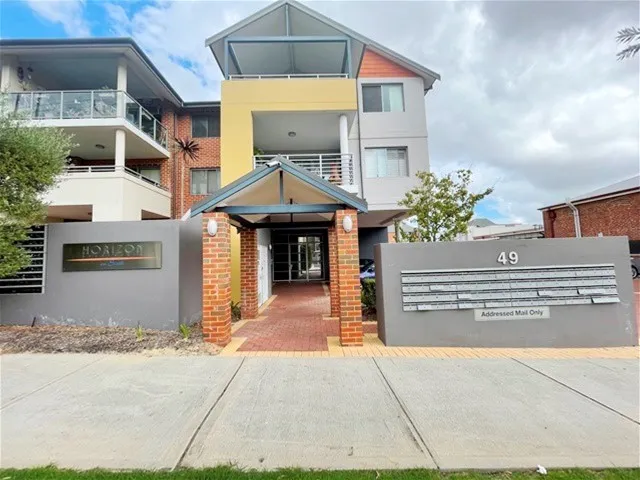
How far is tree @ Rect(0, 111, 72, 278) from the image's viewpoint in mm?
6074

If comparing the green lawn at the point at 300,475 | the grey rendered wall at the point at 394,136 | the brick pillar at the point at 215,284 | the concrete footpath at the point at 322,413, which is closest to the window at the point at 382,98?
the grey rendered wall at the point at 394,136

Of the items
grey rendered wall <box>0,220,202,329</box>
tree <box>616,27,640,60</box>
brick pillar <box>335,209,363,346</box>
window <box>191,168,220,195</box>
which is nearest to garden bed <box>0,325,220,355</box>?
grey rendered wall <box>0,220,202,329</box>

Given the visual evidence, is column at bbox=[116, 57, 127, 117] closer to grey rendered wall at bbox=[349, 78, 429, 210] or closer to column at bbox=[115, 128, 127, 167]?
column at bbox=[115, 128, 127, 167]

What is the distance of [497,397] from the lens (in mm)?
3740

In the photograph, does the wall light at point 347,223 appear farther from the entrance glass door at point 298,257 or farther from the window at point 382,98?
the entrance glass door at point 298,257

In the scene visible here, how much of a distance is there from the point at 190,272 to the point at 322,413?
207 inches

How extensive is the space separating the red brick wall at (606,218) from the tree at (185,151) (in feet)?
74.9

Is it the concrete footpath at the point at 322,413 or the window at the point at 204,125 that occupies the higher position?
the window at the point at 204,125

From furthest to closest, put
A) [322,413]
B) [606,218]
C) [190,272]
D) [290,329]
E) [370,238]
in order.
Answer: [370,238] → [606,218] → [190,272] → [290,329] → [322,413]

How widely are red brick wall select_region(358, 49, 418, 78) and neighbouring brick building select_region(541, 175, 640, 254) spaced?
1290 cm

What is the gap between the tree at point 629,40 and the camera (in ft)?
13.8

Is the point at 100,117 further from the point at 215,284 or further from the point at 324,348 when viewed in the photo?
the point at 324,348

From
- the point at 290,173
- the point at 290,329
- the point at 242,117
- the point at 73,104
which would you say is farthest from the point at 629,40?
the point at 73,104

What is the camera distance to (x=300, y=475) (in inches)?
94.8
